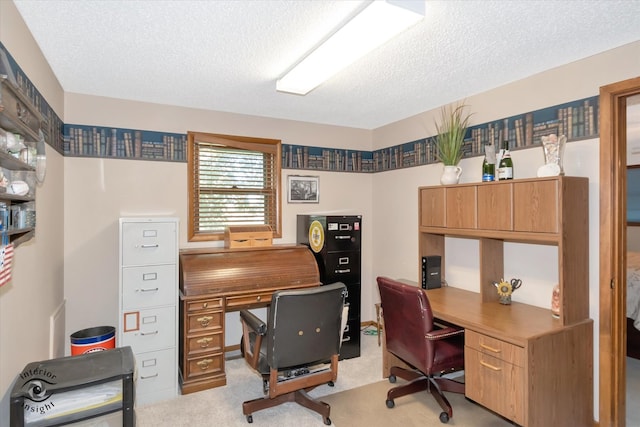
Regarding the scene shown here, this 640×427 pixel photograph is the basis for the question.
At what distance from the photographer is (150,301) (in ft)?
9.88

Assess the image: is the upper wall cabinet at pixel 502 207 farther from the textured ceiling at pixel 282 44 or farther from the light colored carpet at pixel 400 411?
the light colored carpet at pixel 400 411

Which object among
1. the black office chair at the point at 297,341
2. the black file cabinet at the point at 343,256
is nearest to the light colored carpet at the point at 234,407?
the black office chair at the point at 297,341

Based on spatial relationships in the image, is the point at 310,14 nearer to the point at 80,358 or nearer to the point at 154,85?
the point at 154,85

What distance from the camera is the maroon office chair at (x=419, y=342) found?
256 centimetres

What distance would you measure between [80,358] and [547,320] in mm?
3083

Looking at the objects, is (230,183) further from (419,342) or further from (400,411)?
(400,411)

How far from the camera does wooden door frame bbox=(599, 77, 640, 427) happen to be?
236 cm

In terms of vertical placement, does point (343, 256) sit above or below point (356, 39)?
below

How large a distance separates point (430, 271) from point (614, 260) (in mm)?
1421

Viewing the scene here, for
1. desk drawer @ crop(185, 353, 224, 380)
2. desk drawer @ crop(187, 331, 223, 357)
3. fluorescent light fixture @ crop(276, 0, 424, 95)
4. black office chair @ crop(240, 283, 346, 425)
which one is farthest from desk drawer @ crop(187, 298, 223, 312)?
fluorescent light fixture @ crop(276, 0, 424, 95)

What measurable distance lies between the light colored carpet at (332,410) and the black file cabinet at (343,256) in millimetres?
563

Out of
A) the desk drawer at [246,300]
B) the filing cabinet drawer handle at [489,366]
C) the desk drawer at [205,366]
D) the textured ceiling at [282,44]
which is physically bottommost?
the desk drawer at [205,366]

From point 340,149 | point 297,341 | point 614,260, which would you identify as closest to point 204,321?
point 297,341

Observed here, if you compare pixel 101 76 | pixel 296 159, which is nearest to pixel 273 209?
pixel 296 159
